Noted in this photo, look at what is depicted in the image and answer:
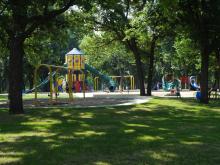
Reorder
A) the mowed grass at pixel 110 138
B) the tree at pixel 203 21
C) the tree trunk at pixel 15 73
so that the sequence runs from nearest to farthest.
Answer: the mowed grass at pixel 110 138 < the tree trunk at pixel 15 73 < the tree at pixel 203 21

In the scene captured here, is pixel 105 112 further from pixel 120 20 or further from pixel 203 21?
pixel 120 20

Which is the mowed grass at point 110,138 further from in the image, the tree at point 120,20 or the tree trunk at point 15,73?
the tree at point 120,20

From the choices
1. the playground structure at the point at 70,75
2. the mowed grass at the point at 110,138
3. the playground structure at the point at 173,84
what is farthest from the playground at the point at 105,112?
the playground structure at the point at 173,84

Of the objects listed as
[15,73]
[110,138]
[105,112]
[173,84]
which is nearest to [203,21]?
[105,112]

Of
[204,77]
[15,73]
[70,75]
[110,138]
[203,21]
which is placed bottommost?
[110,138]

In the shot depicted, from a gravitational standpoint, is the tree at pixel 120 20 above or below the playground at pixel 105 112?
above

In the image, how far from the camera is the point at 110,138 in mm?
11422

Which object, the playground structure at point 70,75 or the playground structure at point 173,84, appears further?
the playground structure at point 173,84

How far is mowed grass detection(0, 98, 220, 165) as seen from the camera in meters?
8.70

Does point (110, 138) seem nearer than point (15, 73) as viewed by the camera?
Yes

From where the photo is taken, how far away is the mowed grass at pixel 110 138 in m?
8.70

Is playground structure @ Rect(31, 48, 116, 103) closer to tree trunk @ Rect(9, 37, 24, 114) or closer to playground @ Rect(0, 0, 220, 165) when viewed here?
playground @ Rect(0, 0, 220, 165)

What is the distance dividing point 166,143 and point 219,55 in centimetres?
2265

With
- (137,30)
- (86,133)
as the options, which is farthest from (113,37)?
(86,133)
